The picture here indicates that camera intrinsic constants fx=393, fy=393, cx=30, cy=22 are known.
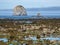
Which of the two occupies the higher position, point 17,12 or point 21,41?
point 21,41

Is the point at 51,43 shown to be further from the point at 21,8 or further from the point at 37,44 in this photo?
the point at 21,8

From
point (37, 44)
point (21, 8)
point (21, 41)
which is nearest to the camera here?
point (37, 44)

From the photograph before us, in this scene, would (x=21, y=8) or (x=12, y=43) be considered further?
(x=21, y=8)

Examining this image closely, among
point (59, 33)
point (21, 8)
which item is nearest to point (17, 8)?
point (21, 8)

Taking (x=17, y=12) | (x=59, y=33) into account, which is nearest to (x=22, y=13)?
(x=17, y=12)

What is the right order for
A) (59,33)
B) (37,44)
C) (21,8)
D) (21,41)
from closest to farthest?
(37,44) → (21,41) → (59,33) → (21,8)

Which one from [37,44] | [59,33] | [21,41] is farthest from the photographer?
[59,33]

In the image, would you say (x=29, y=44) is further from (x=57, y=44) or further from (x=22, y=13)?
(x=22, y=13)

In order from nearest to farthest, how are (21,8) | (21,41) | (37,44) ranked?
1. (37,44)
2. (21,41)
3. (21,8)

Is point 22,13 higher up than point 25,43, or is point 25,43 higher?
point 25,43
